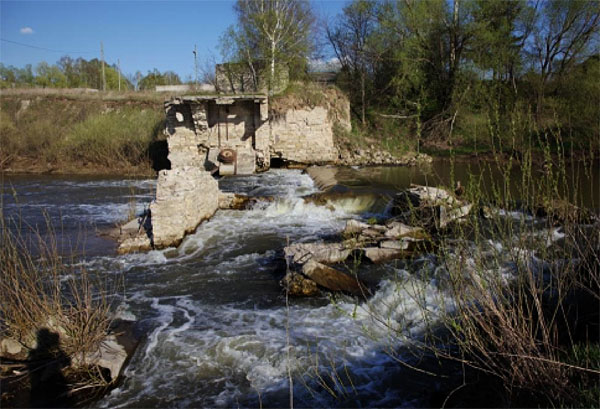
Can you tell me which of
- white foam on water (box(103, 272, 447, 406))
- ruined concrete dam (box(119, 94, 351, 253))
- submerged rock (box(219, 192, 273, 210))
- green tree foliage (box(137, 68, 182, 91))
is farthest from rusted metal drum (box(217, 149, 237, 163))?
green tree foliage (box(137, 68, 182, 91))

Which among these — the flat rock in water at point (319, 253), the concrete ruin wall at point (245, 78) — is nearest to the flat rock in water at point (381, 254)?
the flat rock in water at point (319, 253)

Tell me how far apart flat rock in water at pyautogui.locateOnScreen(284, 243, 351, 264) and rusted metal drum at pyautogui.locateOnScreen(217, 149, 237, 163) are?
1275 centimetres

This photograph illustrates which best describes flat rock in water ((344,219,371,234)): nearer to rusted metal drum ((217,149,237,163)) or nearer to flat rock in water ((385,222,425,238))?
flat rock in water ((385,222,425,238))

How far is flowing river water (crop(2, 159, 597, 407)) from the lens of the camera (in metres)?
4.06

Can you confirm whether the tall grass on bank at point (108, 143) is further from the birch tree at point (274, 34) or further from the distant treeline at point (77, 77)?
the distant treeline at point (77, 77)

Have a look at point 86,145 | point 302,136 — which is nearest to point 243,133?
point 302,136

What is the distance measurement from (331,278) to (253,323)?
1.55m

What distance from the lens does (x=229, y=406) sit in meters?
3.89

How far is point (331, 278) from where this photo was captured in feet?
21.1

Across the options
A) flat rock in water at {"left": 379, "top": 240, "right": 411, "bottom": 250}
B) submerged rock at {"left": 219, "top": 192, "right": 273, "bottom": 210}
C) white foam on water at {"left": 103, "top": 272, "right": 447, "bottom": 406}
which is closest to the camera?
white foam on water at {"left": 103, "top": 272, "right": 447, "bottom": 406}

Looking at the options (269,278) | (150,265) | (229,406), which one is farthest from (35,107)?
(229,406)

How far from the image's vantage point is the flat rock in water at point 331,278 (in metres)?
6.32

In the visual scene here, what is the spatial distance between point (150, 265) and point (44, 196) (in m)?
9.32

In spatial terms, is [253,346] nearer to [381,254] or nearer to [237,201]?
[381,254]
